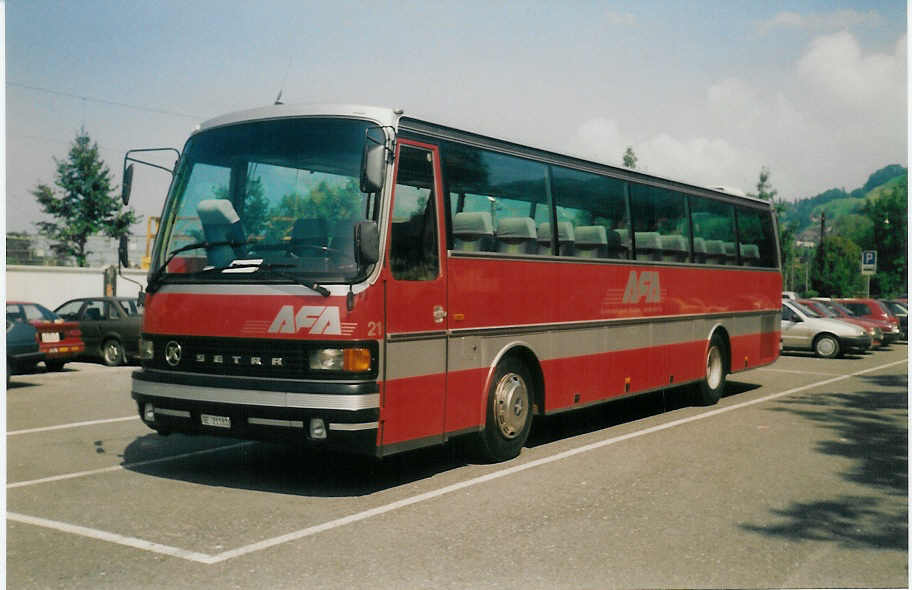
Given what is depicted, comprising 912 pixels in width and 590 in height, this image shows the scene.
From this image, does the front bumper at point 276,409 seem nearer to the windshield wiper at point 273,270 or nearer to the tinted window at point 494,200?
the windshield wiper at point 273,270

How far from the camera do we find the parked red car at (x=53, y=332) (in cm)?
1823

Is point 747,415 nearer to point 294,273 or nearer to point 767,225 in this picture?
point 767,225

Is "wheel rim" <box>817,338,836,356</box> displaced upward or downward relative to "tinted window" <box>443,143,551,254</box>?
downward

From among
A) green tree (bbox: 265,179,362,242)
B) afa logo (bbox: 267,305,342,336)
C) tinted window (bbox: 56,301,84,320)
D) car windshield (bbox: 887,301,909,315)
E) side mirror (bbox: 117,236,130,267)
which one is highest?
green tree (bbox: 265,179,362,242)

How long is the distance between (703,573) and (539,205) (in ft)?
17.0

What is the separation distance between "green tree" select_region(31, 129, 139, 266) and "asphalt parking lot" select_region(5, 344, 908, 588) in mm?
35489

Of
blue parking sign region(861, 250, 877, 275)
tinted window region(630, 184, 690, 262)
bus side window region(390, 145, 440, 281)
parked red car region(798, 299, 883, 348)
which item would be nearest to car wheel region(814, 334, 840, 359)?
parked red car region(798, 299, 883, 348)

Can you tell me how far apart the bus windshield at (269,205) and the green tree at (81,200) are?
1524 inches

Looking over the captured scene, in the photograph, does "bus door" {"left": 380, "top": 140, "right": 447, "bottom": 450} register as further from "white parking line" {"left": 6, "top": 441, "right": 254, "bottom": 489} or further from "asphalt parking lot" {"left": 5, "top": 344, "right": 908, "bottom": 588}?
"white parking line" {"left": 6, "top": 441, "right": 254, "bottom": 489}

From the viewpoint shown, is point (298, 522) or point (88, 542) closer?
point (88, 542)

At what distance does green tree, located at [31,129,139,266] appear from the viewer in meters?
44.8

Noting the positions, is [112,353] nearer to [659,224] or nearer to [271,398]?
[659,224]

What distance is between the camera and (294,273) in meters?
7.39

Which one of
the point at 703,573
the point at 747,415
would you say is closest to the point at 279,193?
the point at 703,573
